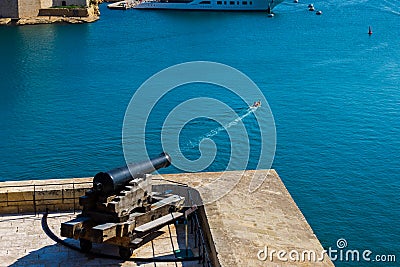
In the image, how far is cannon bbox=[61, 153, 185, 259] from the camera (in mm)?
6602

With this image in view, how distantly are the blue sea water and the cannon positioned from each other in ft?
27.1

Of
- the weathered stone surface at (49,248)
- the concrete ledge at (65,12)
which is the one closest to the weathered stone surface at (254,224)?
the weathered stone surface at (49,248)

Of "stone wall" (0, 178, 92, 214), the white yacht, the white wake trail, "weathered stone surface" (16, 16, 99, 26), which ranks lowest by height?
the white wake trail

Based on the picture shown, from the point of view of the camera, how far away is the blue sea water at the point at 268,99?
59.7ft

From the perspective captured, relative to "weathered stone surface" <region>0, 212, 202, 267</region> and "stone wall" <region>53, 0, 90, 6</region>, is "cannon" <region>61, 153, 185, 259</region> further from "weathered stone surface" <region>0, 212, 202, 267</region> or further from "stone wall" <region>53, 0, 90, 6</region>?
"stone wall" <region>53, 0, 90, 6</region>

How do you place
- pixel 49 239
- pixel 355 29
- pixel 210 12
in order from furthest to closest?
1. pixel 210 12
2. pixel 355 29
3. pixel 49 239

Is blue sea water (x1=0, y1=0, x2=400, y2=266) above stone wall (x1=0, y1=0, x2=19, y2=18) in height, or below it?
below

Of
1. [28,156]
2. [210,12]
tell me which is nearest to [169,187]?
[28,156]

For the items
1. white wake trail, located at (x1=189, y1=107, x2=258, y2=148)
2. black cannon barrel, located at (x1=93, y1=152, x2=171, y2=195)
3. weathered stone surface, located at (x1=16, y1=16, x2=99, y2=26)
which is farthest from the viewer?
weathered stone surface, located at (x1=16, y1=16, x2=99, y2=26)

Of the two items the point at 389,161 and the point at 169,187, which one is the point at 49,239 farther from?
the point at 389,161

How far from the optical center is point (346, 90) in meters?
28.6

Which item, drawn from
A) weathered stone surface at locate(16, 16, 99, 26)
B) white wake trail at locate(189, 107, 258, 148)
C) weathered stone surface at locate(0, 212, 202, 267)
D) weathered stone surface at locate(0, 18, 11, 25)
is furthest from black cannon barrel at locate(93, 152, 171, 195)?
weathered stone surface at locate(0, 18, 11, 25)

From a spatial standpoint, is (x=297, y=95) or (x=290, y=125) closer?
(x=290, y=125)

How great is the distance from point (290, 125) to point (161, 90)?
676 cm
